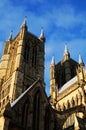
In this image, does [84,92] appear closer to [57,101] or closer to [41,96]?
[57,101]

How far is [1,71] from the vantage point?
49781 millimetres

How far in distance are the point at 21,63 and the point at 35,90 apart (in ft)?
76.9

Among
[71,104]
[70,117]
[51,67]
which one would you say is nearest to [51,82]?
[51,67]

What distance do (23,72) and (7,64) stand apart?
24.8 feet

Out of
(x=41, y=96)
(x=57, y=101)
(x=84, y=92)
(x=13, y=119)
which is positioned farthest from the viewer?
(x=57, y=101)

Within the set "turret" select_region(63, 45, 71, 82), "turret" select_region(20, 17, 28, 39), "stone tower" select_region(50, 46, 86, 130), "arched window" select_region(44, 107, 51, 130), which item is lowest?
"arched window" select_region(44, 107, 51, 130)

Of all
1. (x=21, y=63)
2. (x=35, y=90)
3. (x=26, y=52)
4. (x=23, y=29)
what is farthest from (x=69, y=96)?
(x=23, y=29)

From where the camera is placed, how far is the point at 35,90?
2252cm

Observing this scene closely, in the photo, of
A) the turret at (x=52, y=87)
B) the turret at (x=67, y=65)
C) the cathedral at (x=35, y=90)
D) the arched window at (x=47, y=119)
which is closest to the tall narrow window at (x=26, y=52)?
the cathedral at (x=35, y=90)

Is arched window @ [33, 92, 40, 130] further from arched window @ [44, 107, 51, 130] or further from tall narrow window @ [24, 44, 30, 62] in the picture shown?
tall narrow window @ [24, 44, 30, 62]

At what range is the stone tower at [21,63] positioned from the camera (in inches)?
1652

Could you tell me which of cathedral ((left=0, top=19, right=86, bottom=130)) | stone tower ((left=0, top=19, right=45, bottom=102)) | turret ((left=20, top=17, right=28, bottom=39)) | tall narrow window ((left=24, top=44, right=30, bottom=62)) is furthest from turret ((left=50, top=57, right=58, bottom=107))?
turret ((left=20, top=17, right=28, bottom=39))

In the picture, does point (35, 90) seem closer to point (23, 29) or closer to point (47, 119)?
point (47, 119)

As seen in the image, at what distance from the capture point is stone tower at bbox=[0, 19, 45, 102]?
4197 centimetres
